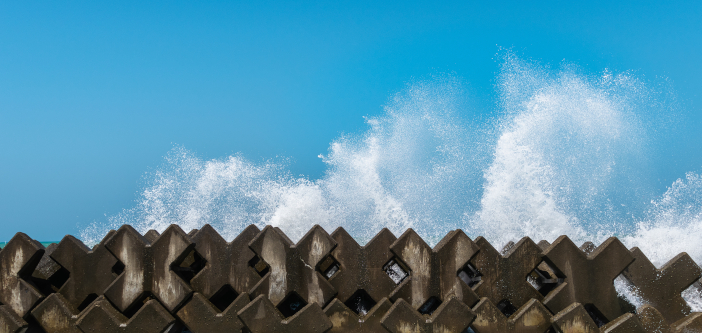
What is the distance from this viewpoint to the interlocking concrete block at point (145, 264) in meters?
2.18

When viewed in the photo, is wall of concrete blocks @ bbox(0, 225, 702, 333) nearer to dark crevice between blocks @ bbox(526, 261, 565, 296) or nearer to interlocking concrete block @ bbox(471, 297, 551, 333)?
interlocking concrete block @ bbox(471, 297, 551, 333)

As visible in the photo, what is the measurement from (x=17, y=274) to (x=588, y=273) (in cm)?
298

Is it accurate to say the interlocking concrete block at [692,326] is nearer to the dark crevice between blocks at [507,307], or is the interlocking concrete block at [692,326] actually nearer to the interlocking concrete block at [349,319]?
the dark crevice between blocks at [507,307]

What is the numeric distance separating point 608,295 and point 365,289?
1.23 m

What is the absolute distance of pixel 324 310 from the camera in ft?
6.94

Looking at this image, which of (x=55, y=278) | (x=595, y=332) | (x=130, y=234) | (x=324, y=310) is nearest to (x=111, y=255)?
(x=130, y=234)

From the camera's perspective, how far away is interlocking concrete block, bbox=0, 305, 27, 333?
85.5 inches

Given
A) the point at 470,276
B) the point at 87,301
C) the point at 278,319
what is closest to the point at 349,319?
the point at 278,319

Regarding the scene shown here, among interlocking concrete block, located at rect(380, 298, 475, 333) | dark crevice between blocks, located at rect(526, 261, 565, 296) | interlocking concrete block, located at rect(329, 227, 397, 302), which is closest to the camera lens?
interlocking concrete block, located at rect(380, 298, 475, 333)

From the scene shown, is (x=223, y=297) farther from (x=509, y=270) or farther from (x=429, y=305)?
(x=509, y=270)

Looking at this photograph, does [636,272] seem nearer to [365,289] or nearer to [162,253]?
[365,289]

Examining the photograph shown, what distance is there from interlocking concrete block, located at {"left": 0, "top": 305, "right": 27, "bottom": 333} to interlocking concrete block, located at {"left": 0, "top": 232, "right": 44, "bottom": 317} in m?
0.07

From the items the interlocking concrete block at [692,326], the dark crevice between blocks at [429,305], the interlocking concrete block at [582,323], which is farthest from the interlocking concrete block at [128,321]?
the interlocking concrete block at [692,326]

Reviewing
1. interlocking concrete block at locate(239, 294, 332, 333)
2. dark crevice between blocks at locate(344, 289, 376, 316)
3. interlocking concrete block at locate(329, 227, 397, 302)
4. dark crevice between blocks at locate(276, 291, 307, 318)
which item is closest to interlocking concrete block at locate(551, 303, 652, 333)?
interlocking concrete block at locate(329, 227, 397, 302)
